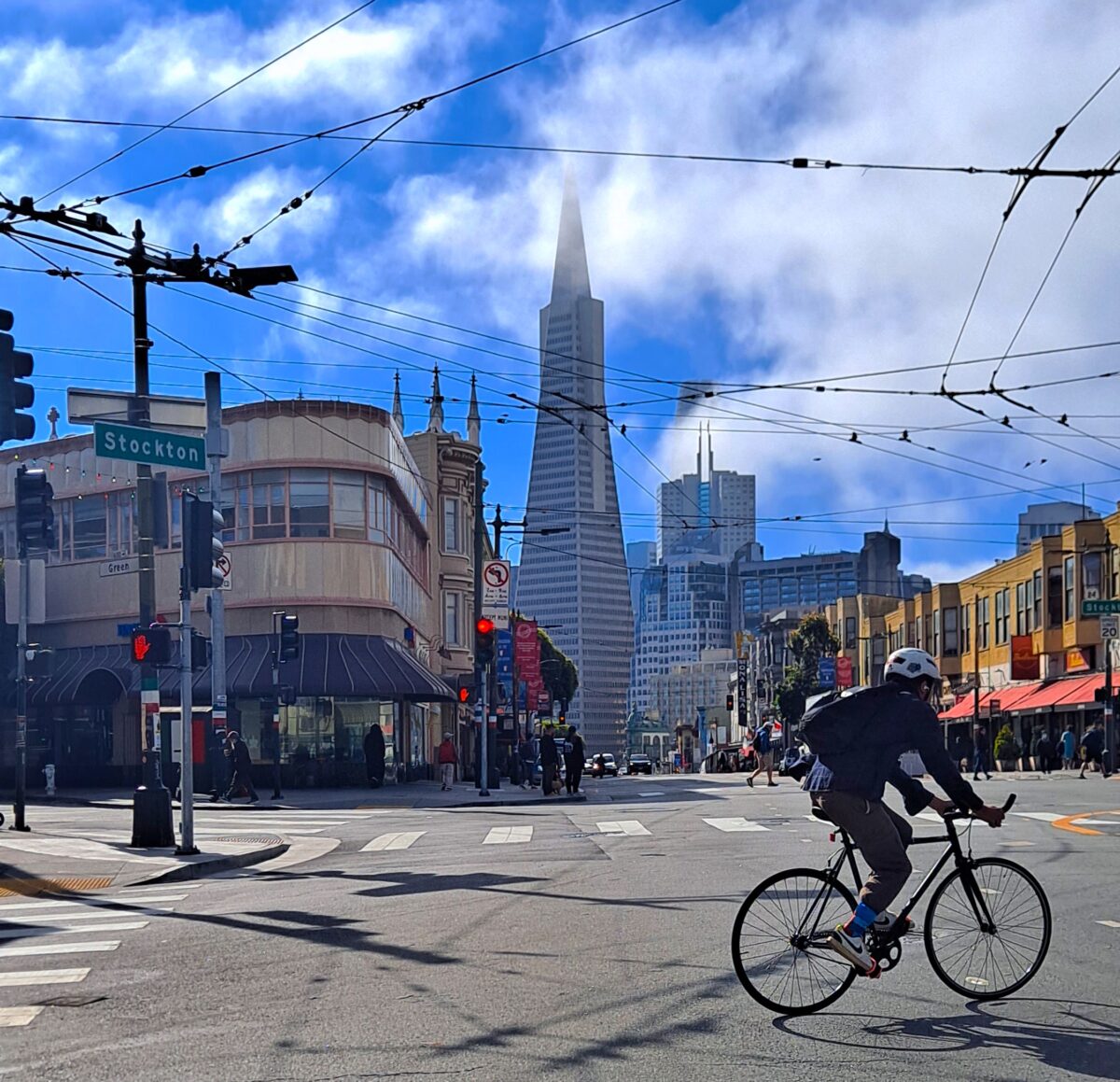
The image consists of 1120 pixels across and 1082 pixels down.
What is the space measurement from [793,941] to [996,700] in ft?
187

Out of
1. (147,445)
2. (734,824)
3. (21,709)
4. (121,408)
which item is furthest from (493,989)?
(21,709)

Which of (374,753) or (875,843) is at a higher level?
(875,843)

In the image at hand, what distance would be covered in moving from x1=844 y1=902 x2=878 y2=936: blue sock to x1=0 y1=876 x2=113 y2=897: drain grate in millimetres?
9548

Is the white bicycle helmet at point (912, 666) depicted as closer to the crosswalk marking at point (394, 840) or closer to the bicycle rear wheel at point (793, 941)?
the bicycle rear wheel at point (793, 941)

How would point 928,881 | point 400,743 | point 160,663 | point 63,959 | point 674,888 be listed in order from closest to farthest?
point 928,881 → point 63,959 → point 674,888 → point 160,663 → point 400,743

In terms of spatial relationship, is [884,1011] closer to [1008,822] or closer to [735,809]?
[1008,822]

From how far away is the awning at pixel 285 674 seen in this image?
41438 mm

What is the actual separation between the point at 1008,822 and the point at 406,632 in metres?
31.0

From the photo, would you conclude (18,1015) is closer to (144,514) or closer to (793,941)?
(793,941)

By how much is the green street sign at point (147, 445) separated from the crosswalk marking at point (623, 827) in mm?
7816

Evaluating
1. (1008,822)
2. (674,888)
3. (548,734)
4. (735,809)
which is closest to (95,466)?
(548,734)

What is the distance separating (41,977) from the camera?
30.1 feet

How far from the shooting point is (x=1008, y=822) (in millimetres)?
21297

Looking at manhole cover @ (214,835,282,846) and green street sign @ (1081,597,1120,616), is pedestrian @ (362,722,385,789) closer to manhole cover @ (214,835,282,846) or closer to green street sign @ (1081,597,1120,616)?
manhole cover @ (214,835,282,846)
